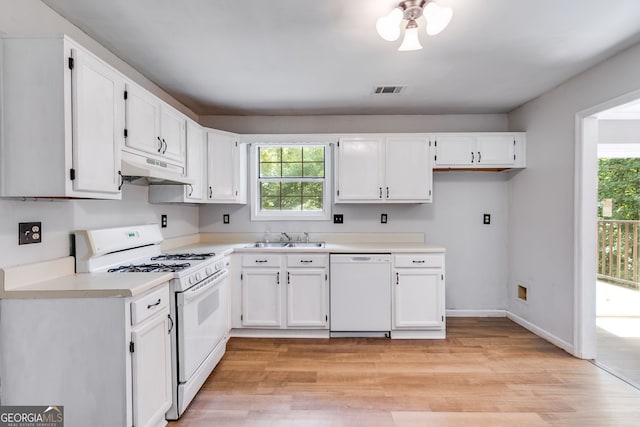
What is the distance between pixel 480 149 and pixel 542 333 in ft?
6.56

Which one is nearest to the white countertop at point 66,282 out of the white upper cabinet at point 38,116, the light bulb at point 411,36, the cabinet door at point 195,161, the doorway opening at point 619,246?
the white upper cabinet at point 38,116

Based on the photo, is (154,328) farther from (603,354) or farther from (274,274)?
(603,354)

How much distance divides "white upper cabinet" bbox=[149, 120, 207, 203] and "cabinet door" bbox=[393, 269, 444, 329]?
2125mm

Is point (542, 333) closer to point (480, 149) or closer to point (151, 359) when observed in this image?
point (480, 149)

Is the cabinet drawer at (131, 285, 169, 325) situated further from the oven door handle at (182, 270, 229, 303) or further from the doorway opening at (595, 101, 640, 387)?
the doorway opening at (595, 101, 640, 387)

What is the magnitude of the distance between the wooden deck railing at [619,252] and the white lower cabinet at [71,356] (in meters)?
5.87

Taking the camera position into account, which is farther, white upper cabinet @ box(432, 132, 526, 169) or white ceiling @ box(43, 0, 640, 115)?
white upper cabinet @ box(432, 132, 526, 169)

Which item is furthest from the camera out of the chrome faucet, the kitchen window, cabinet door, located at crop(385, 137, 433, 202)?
the kitchen window

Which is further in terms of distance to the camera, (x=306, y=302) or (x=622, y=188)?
(x=622, y=188)

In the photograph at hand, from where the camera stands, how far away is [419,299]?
329 centimetres

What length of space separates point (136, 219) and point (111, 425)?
1.59 metres

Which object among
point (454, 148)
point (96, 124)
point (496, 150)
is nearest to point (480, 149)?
point (496, 150)

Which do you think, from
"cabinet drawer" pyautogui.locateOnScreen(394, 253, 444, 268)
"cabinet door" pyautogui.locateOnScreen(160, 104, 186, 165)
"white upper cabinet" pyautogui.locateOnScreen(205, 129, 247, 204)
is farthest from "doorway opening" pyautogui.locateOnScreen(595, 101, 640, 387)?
"cabinet door" pyautogui.locateOnScreen(160, 104, 186, 165)

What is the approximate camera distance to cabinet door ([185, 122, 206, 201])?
3072mm
